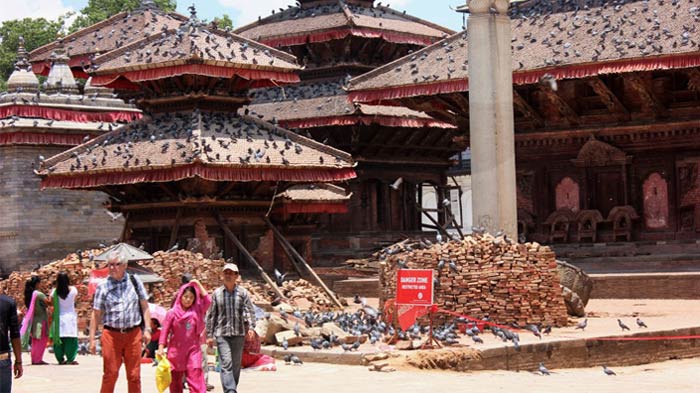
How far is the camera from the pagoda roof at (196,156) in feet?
108

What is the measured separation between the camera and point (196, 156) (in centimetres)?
3219

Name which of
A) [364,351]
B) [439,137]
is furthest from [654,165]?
[364,351]

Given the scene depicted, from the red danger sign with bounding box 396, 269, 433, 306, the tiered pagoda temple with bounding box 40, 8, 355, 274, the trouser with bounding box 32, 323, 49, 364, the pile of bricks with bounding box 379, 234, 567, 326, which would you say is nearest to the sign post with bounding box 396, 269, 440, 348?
the red danger sign with bounding box 396, 269, 433, 306

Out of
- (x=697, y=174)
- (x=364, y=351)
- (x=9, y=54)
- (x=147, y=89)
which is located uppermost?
(x=9, y=54)

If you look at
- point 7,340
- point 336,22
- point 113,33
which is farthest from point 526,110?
point 7,340

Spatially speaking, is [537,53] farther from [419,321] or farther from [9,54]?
[9,54]

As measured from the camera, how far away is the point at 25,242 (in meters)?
41.3

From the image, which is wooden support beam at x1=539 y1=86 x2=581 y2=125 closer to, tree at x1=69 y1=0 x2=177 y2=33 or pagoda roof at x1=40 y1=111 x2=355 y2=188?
pagoda roof at x1=40 y1=111 x2=355 y2=188

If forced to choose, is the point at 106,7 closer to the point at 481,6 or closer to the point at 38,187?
the point at 38,187

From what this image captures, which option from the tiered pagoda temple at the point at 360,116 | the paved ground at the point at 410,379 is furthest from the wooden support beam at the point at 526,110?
the paved ground at the point at 410,379

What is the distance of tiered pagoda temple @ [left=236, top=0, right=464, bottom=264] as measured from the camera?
46344 millimetres

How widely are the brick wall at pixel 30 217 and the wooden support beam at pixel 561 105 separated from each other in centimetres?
1509

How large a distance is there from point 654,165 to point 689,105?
75.1 inches

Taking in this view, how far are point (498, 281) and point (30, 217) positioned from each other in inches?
829
